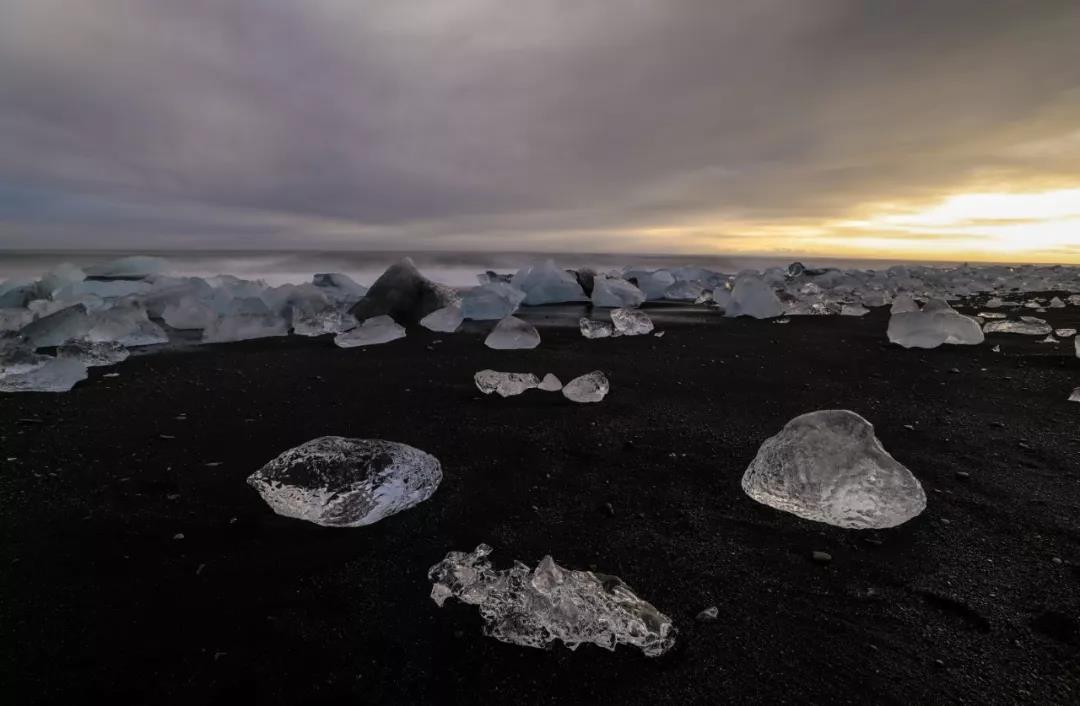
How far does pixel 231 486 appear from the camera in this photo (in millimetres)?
1646

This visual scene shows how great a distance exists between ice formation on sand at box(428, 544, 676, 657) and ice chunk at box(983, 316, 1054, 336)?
5.20m

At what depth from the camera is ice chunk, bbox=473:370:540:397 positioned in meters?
2.59

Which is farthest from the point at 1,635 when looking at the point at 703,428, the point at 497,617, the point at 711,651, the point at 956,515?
the point at 956,515

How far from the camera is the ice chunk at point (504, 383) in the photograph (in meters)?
2.59

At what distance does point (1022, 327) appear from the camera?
14.8 ft

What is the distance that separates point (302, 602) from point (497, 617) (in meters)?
0.44

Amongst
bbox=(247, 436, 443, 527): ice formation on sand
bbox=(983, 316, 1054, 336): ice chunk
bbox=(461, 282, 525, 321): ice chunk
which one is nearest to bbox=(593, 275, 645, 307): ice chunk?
bbox=(461, 282, 525, 321): ice chunk

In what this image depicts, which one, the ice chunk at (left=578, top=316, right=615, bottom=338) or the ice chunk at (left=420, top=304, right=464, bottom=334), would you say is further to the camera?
the ice chunk at (left=420, top=304, right=464, bottom=334)

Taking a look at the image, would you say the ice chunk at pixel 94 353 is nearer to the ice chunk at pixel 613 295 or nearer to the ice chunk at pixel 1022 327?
the ice chunk at pixel 613 295

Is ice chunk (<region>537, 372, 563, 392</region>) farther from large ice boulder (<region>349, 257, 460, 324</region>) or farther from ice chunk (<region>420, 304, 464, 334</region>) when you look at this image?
large ice boulder (<region>349, 257, 460, 324</region>)

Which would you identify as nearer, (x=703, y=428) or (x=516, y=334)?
(x=703, y=428)

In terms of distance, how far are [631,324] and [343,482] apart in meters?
3.53

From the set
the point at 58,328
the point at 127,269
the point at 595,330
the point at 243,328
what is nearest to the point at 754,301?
the point at 595,330

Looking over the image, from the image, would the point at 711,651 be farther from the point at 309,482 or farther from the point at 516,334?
the point at 516,334
